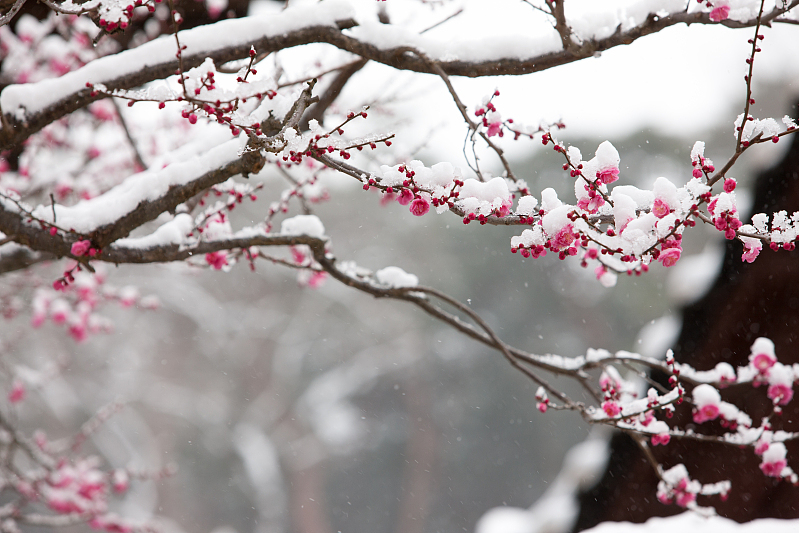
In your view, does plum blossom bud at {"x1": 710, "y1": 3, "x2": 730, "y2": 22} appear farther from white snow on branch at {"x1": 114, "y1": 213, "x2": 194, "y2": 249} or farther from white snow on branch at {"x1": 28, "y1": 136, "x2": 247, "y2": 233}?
white snow on branch at {"x1": 114, "y1": 213, "x2": 194, "y2": 249}

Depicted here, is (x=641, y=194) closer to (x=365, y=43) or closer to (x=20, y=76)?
(x=365, y=43)

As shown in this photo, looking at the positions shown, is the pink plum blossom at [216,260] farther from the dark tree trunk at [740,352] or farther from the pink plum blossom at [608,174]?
the dark tree trunk at [740,352]

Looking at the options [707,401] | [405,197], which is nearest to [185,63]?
[405,197]

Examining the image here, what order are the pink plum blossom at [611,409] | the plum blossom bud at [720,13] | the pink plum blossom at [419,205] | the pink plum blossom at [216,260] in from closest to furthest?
the pink plum blossom at [419,205] < the plum blossom bud at [720,13] < the pink plum blossom at [611,409] < the pink plum blossom at [216,260]

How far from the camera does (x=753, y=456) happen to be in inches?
120

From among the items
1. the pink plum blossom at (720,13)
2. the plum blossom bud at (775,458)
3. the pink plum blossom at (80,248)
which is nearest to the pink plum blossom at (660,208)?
the pink plum blossom at (720,13)

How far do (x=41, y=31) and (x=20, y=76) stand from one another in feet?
2.46

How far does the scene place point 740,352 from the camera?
3.10 m

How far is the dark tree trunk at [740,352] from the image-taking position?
299 cm

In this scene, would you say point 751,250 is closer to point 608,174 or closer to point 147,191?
point 608,174

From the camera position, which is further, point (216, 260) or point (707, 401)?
point (216, 260)

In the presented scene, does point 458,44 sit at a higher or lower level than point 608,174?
higher

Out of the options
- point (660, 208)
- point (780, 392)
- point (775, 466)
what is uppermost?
point (660, 208)

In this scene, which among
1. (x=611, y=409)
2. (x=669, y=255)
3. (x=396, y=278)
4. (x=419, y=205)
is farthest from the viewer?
(x=396, y=278)
